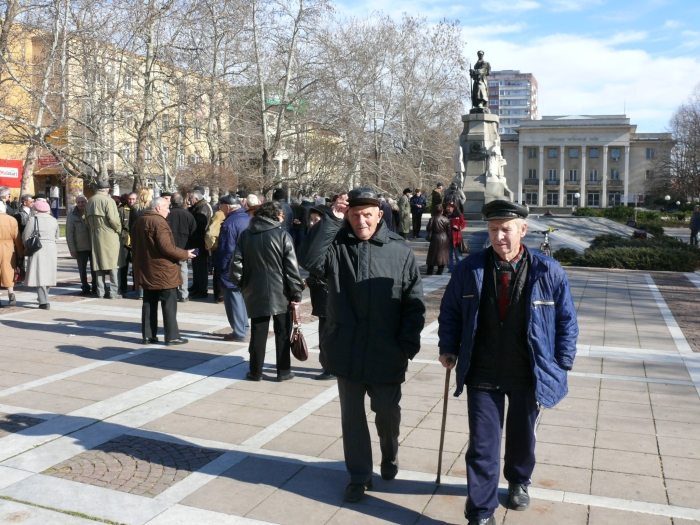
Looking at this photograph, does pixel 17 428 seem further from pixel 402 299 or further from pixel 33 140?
pixel 33 140

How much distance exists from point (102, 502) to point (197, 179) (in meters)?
25.1

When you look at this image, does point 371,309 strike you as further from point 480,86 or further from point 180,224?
point 480,86

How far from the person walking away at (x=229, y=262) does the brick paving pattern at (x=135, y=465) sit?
3.53 m

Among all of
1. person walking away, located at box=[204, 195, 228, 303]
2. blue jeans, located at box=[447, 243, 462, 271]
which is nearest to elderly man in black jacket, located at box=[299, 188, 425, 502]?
person walking away, located at box=[204, 195, 228, 303]

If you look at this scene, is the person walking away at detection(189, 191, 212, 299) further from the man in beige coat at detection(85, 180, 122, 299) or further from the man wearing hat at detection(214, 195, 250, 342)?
the man wearing hat at detection(214, 195, 250, 342)

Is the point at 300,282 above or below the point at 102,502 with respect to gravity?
above

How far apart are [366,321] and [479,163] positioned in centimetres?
2734

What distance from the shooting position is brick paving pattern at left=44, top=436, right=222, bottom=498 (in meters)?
4.57

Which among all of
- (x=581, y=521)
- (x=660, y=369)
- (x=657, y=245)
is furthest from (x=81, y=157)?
(x=581, y=521)

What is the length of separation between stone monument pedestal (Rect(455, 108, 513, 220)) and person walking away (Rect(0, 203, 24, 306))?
20817mm

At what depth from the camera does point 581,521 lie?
4.03 meters

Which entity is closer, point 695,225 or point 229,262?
point 229,262

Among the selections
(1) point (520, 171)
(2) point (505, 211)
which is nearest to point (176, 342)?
(2) point (505, 211)

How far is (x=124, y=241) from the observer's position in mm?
13055
